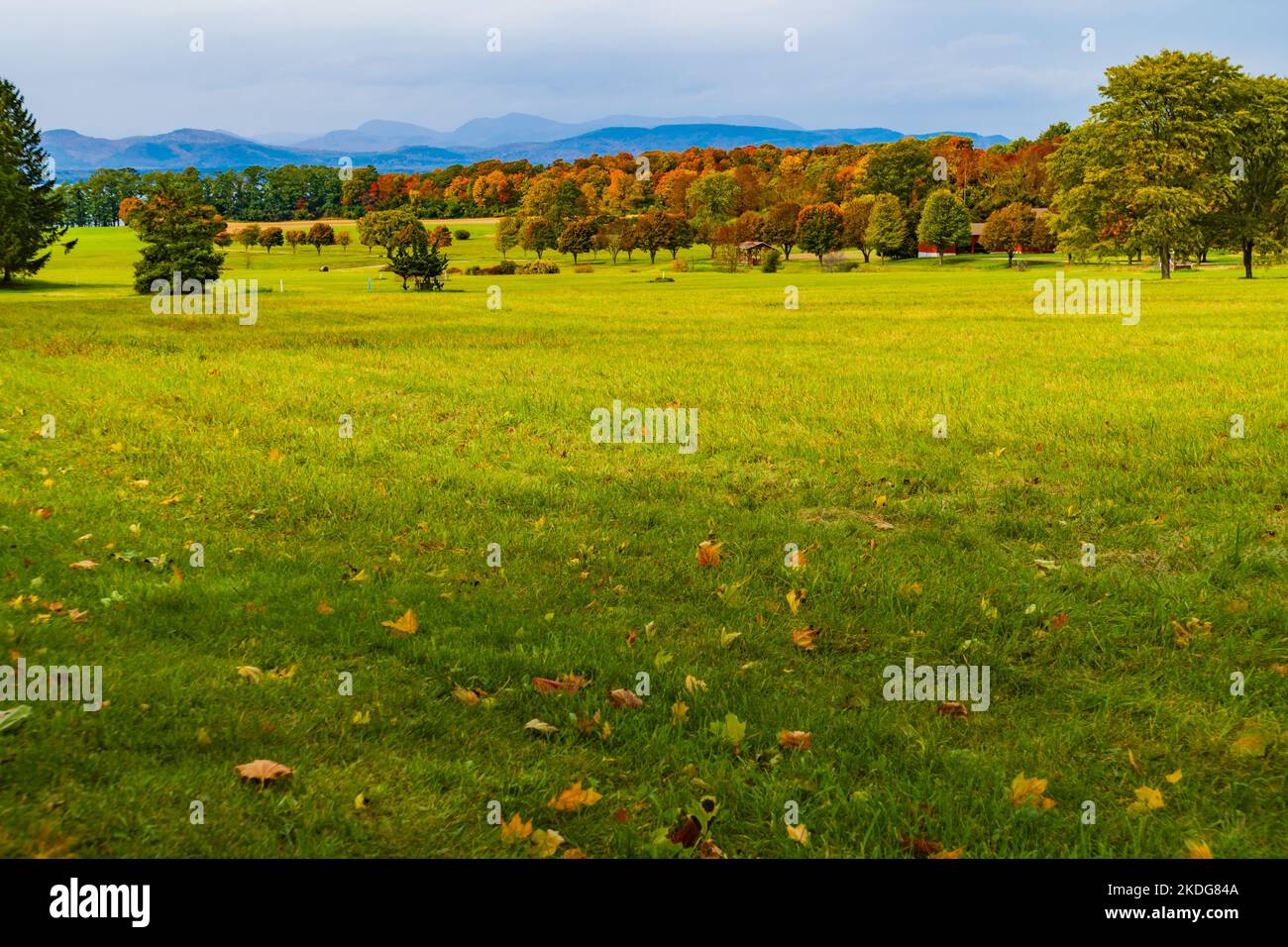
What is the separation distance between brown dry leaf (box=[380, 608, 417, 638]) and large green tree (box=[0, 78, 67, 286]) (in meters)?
47.9

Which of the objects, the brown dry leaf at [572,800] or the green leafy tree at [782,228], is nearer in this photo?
the brown dry leaf at [572,800]

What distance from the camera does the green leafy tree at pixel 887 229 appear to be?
9369 centimetres

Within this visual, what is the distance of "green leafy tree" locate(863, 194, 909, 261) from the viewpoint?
93.7 meters

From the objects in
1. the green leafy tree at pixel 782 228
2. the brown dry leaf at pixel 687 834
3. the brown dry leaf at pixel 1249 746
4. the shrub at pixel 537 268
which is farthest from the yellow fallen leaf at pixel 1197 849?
the green leafy tree at pixel 782 228

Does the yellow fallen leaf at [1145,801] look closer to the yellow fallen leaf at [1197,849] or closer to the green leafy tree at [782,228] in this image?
the yellow fallen leaf at [1197,849]

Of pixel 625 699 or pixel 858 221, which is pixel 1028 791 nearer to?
pixel 625 699

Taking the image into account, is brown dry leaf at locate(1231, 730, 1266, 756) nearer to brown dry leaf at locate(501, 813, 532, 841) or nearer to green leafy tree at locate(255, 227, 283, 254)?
brown dry leaf at locate(501, 813, 532, 841)

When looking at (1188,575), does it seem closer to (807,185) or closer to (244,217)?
(807,185)

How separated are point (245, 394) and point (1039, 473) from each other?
39.8ft

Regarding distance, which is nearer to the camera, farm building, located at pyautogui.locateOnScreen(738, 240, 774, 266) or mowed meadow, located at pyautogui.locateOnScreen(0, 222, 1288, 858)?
mowed meadow, located at pyautogui.locateOnScreen(0, 222, 1288, 858)

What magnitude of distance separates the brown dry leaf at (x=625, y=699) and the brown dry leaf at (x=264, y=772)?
1.84 metres

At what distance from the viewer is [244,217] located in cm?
13738

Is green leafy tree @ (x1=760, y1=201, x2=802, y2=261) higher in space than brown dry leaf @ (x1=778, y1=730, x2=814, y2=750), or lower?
higher

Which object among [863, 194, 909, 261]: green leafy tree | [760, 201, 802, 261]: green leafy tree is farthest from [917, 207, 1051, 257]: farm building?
[760, 201, 802, 261]: green leafy tree
